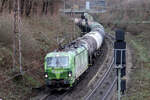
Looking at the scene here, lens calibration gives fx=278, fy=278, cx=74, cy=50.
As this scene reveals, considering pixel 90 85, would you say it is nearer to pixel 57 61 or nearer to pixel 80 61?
pixel 80 61

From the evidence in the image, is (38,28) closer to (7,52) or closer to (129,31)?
(7,52)

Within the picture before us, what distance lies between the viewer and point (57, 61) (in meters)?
18.8

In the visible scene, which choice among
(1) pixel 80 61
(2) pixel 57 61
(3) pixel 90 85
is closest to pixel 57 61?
(2) pixel 57 61

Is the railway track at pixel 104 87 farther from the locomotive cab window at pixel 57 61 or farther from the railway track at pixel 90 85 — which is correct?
the locomotive cab window at pixel 57 61

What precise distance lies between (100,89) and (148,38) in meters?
23.8

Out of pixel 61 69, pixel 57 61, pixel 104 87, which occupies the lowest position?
pixel 104 87

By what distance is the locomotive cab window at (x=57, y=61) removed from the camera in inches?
734

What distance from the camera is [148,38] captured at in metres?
41.8

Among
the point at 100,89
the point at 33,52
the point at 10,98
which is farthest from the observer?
the point at 33,52

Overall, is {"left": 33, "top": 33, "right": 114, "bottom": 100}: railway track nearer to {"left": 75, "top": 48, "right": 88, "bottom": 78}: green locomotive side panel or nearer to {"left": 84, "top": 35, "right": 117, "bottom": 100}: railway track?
{"left": 84, "top": 35, "right": 117, "bottom": 100}: railway track

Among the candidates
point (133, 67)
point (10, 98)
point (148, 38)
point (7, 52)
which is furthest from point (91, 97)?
point (148, 38)

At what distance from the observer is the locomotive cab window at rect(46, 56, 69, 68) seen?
18656 mm

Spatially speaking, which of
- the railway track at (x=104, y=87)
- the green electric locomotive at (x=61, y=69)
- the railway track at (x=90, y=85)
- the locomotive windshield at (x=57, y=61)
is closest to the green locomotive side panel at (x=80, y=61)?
the green electric locomotive at (x=61, y=69)

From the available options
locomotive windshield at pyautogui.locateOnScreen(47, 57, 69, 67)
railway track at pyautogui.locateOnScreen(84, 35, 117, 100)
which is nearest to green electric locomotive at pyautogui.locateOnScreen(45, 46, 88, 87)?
locomotive windshield at pyautogui.locateOnScreen(47, 57, 69, 67)
